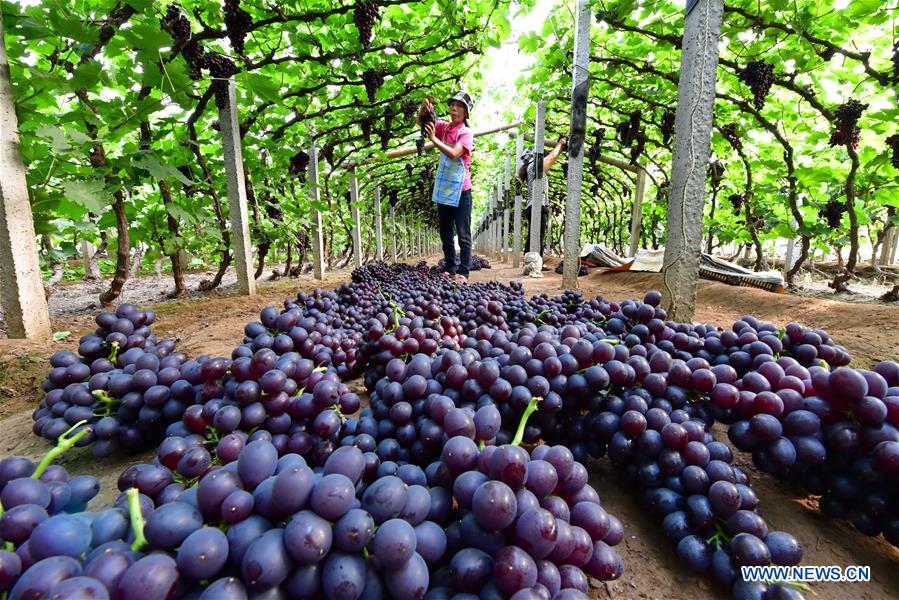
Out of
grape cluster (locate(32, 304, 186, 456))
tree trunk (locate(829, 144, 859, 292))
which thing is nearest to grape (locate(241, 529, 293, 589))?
grape cluster (locate(32, 304, 186, 456))

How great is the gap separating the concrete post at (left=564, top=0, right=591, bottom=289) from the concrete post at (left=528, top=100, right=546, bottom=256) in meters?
2.57

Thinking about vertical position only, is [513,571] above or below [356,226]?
below

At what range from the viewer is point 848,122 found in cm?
439

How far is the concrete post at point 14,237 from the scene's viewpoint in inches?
75.1

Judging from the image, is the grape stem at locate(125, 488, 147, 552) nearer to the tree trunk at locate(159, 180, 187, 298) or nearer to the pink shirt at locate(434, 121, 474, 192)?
the tree trunk at locate(159, 180, 187, 298)

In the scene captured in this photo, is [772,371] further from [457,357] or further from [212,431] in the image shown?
[212,431]

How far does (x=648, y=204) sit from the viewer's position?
36.7 feet

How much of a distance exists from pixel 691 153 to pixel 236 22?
148 inches

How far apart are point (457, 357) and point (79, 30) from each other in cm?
306

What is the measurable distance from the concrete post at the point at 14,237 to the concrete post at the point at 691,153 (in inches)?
146

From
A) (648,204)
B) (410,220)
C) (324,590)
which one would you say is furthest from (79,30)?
(410,220)

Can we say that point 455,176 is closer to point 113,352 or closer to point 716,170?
point 113,352

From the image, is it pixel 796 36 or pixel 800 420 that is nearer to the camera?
pixel 800 420

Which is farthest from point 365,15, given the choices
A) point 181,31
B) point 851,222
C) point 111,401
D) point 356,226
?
point 851,222
